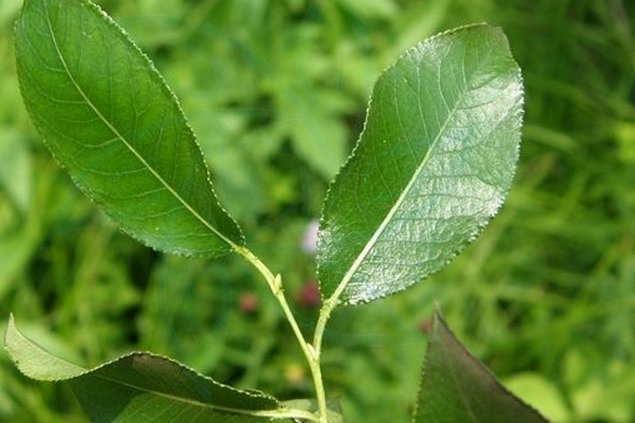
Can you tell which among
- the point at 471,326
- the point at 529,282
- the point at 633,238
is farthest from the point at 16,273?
the point at 633,238

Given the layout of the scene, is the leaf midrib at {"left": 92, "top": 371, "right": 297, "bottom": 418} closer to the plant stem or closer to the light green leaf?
the plant stem

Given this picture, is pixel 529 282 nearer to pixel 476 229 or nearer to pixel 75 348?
pixel 75 348

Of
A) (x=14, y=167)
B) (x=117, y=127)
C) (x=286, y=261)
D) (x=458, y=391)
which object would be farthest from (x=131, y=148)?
(x=286, y=261)

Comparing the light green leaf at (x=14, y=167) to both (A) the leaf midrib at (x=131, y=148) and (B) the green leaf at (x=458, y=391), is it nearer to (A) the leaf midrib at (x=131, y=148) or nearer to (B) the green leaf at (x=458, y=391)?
(A) the leaf midrib at (x=131, y=148)

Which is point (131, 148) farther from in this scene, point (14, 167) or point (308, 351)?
point (14, 167)

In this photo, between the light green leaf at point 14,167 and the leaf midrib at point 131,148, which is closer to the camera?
the leaf midrib at point 131,148

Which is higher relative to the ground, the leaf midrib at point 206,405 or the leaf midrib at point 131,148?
the leaf midrib at point 131,148

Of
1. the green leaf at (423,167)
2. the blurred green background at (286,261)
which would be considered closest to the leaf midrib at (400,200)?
the green leaf at (423,167)
